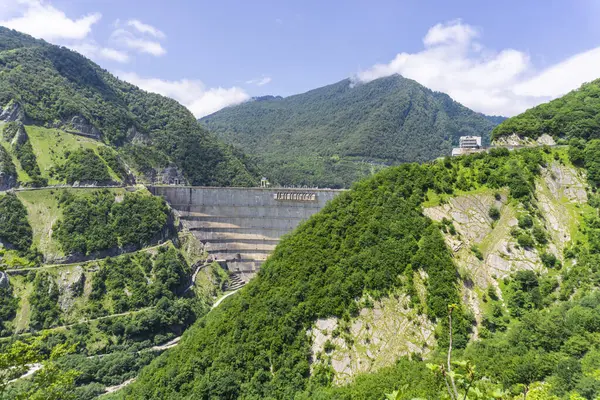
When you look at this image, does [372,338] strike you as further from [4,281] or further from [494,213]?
[4,281]

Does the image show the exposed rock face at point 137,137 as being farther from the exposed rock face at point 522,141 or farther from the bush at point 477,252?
the bush at point 477,252

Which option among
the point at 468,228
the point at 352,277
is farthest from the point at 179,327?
the point at 468,228

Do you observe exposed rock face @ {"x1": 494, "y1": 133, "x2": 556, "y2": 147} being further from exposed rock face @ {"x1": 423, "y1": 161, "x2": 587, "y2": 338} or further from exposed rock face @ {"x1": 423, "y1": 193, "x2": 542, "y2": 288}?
exposed rock face @ {"x1": 423, "y1": 193, "x2": 542, "y2": 288}

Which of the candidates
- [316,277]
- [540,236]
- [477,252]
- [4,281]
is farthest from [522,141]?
[4,281]

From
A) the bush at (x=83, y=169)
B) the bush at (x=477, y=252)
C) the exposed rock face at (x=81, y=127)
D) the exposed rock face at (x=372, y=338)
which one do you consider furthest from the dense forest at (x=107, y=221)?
the bush at (x=477, y=252)

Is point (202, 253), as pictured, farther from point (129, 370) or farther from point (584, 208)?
point (584, 208)

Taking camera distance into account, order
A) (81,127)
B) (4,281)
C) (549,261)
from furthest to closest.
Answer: (81,127) < (4,281) < (549,261)

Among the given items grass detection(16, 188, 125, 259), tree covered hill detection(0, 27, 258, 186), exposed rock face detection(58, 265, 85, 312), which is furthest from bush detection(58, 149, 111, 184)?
exposed rock face detection(58, 265, 85, 312)
